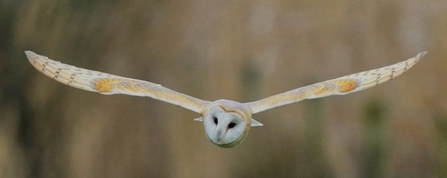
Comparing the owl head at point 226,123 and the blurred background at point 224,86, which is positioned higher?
the blurred background at point 224,86

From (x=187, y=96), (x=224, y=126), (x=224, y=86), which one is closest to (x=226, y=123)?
(x=224, y=126)

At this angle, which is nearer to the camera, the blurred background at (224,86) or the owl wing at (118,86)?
the owl wing at (118,86)

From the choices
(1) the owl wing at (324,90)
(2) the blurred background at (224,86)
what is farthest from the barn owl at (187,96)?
(2) the blurred background at (224,86)

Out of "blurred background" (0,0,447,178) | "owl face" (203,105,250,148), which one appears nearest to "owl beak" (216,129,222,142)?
"owl face" (203,105,250,148)

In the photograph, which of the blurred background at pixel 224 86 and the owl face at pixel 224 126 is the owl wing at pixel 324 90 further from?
the blurred background at pixel 224 86

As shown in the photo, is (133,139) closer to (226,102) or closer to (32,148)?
(32,148)

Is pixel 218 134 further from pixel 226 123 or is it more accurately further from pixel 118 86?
pixel 118 86

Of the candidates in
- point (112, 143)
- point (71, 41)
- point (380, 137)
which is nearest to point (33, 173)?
point (112, 143)
